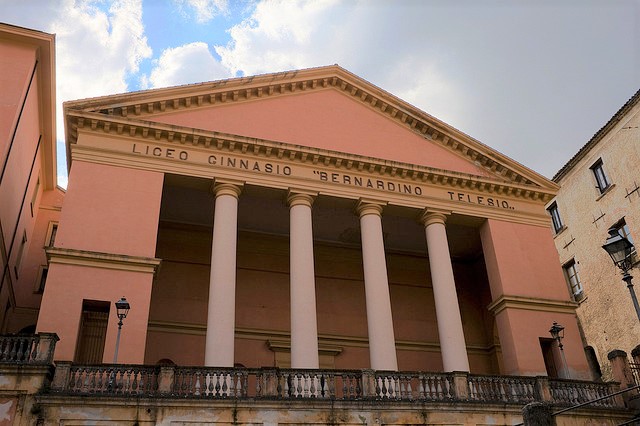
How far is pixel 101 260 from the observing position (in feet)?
61.0

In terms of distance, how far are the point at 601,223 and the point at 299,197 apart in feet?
56.1

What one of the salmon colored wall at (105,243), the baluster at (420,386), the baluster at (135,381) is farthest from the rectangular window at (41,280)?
the baluster at (420,386)

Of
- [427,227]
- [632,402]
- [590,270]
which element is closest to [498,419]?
[632,402]

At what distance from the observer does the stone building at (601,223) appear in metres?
28.8

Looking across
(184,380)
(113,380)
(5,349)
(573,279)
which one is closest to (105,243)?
(5,349)

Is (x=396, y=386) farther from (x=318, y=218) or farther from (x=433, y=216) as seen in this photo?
(x=318, y=218)

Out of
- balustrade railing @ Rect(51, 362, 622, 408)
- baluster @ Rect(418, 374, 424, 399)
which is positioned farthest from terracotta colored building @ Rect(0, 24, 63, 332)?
baluster @ Rect(418, 374, 424, 399)

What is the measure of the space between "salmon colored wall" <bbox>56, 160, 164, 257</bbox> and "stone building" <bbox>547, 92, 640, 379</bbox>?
20.7 metres

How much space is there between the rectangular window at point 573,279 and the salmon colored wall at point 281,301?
6534mm

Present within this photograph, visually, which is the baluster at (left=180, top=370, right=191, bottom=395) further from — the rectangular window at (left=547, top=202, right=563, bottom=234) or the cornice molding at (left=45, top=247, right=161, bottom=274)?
the rectangular window at (left=547, top=202, right=563, bottom=234)

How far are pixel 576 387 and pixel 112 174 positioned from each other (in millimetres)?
15846

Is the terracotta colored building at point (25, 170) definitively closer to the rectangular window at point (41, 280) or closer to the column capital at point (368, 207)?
the rectangular window at point (41, 280)

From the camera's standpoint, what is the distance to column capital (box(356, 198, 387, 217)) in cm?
2283

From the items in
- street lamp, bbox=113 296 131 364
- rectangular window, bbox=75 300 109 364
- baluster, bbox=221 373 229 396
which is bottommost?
A: baluster, bbox=221 373 229 396
